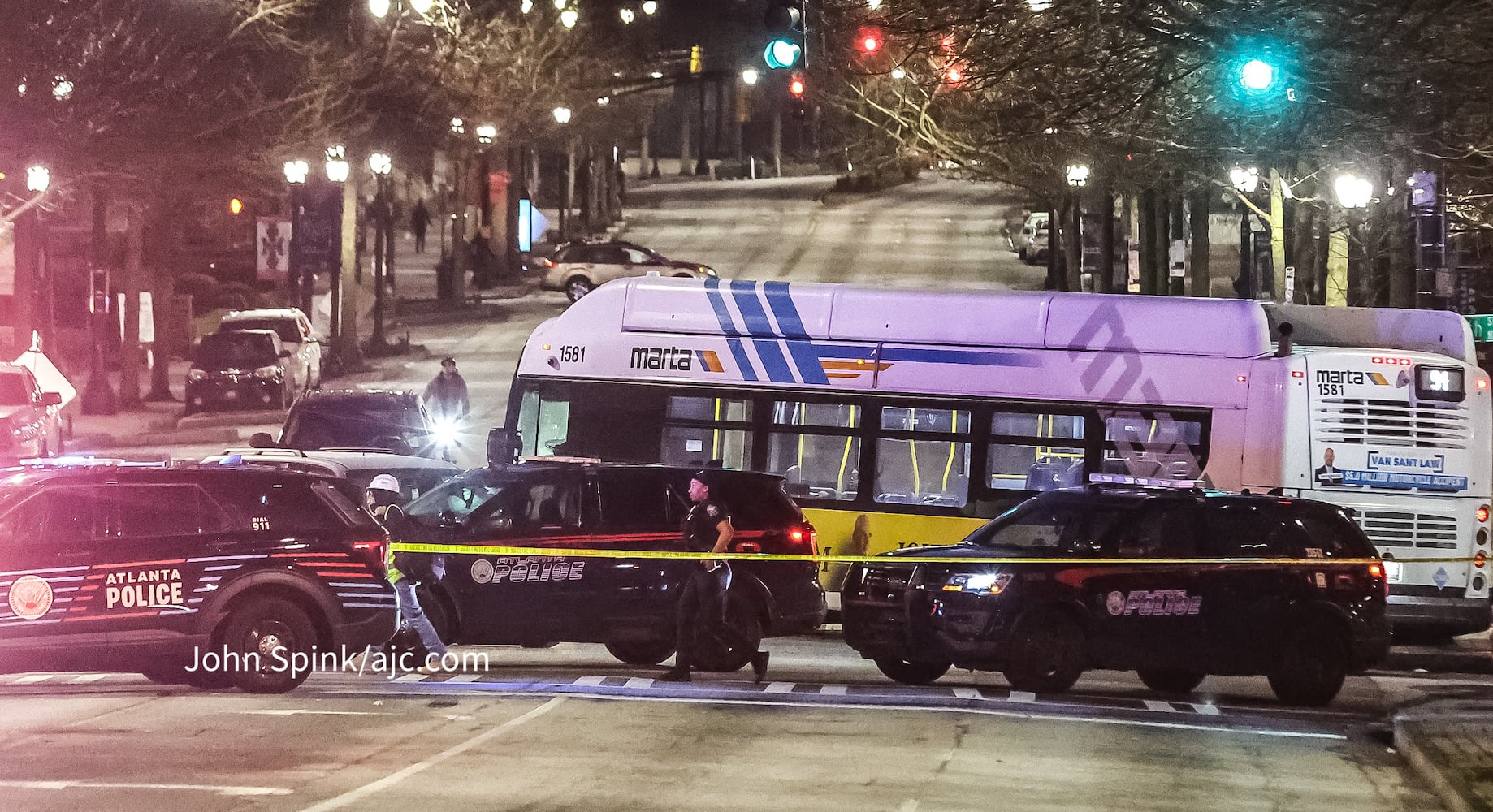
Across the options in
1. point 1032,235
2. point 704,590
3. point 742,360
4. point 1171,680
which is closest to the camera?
point 704,590

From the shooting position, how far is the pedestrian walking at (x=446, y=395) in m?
29.4

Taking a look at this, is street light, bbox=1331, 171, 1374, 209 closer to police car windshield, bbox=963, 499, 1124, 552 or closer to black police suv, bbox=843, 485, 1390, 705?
black police suv, bbox=843, 485, 1390, 705

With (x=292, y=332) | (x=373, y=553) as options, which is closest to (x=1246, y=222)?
(x=292, y=332)

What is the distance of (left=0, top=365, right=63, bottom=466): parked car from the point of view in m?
25.9

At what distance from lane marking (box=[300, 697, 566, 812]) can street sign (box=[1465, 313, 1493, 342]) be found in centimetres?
1616

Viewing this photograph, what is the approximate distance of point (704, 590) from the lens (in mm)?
15727

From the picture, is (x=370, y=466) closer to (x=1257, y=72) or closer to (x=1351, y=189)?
(x=1257, y=72)

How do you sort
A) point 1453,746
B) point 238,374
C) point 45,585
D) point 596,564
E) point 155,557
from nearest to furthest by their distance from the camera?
point 1453,746
point 45,585
point 155,557
point 596,564
point 238,374

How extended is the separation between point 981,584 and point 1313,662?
2.93 m

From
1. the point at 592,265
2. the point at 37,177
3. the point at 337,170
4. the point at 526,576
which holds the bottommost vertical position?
the point at 526,576

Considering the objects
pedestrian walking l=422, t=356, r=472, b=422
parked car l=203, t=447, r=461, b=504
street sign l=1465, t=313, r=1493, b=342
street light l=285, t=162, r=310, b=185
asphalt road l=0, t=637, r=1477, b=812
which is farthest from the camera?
street light l=285, t=162, r=310, b=185

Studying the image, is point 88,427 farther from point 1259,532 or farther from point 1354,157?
point 1259,532

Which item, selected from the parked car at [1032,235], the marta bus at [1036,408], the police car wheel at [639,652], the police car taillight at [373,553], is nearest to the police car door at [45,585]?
the police car taillight at [373,553]

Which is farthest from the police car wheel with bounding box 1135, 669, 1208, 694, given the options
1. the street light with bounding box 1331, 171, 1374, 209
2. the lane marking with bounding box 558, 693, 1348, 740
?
the street light with bounding box 1331, 171, 1374, 209
